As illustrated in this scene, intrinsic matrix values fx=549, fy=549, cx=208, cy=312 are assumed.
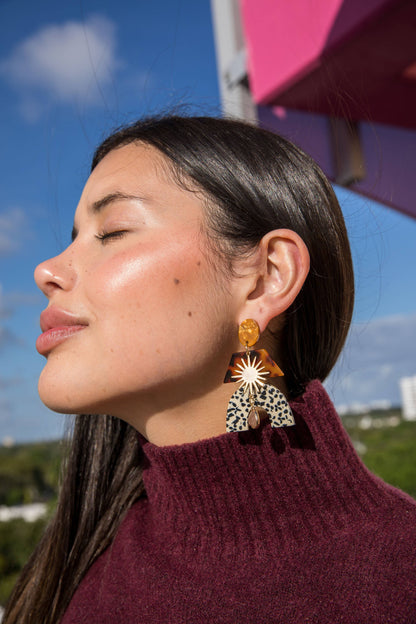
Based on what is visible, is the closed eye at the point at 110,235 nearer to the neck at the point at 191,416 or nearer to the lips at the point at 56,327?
the lips at the point at 56,327

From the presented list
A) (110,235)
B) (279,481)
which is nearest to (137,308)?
(110,235)

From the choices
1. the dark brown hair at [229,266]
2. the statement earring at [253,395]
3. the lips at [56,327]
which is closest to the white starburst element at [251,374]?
the statement earring at [253,395]

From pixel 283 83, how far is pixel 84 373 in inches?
106

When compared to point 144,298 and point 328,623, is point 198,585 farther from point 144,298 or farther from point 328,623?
point 144,298

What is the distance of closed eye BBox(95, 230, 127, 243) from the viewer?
137 cm

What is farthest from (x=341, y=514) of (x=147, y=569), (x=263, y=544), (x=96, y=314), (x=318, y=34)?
(x=318, y=34)

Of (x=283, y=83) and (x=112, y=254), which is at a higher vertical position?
(x=283, y=83)

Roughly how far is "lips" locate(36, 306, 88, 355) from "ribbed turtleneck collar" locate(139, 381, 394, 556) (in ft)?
1.26

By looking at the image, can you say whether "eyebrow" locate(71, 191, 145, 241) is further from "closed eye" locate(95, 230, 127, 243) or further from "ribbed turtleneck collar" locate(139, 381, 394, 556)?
"ribbed turtleneck collar" locate(139, 381, 394, 556)

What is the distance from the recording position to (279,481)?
50.3 inches

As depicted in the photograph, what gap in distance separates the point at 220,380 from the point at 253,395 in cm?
14

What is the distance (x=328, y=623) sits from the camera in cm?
113

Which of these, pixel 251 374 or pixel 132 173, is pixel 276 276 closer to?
pixel 251 374

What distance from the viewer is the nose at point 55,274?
1393 mm
